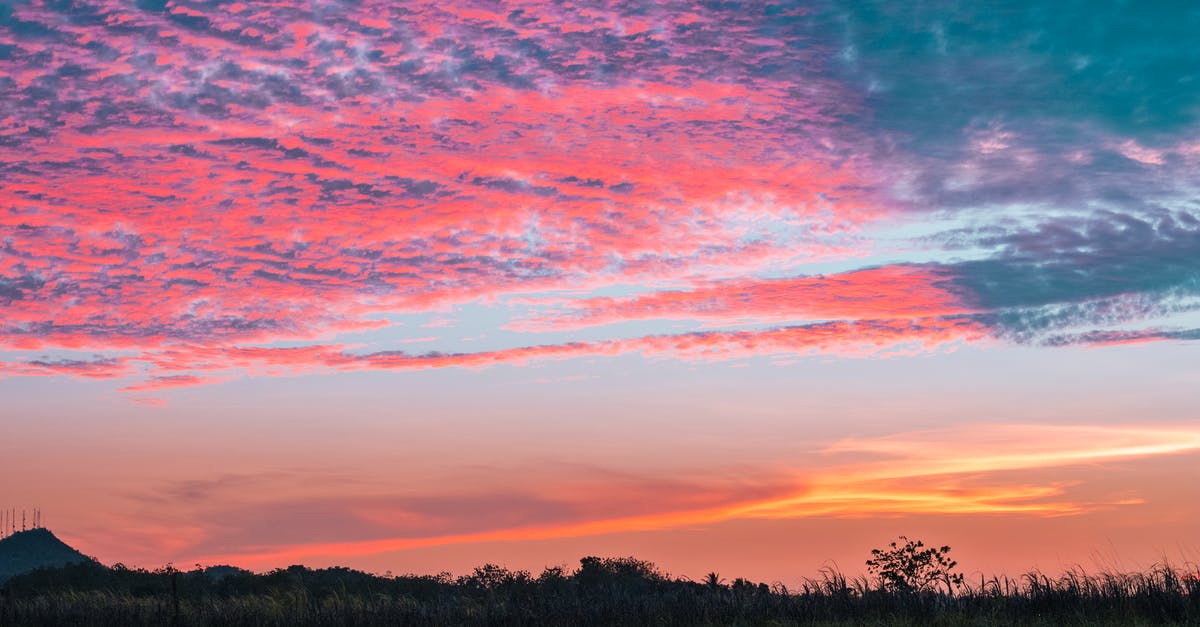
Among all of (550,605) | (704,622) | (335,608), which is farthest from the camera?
(335,608)

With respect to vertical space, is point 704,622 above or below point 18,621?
below

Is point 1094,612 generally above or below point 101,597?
below

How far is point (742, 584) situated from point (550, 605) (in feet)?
24.4

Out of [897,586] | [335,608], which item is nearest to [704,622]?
[897,586]

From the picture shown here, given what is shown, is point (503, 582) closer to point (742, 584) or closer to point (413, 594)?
point (413, 594)

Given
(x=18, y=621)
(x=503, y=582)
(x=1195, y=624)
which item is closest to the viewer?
(x=1195, y=624)

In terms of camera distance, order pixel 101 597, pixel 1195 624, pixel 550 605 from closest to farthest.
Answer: pixel 1195 624
pixel 550 605
pixel 101 597

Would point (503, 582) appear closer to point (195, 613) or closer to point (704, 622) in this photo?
point (195, 613)

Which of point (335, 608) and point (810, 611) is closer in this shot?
point (810, 611)

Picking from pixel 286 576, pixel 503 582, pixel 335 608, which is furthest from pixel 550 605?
pixel 286 576

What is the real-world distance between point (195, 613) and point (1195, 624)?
37.3m

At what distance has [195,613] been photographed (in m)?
48.5

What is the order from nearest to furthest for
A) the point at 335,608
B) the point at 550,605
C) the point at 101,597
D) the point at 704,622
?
the point at 704,622 < the point at 550,605 < the point at 335,608 < the point at 101,597

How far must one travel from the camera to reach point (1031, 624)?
109 ft
